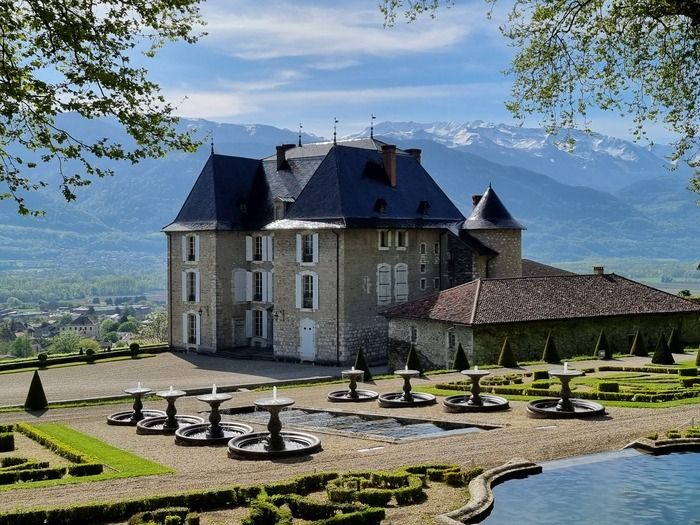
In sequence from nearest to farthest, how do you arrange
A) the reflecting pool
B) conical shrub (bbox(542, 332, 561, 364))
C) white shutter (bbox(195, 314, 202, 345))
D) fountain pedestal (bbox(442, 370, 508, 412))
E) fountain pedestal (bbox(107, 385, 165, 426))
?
the reflecting pool, fountain pedestal (bbox(442, 370, 508, 412)), fountain pedestal (bbox(107, 385, 165, 426)), conical shrub (bbox(542, 332, 561, 364)), white shutter (bbox(195, 314, 202, 345))

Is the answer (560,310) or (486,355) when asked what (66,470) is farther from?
(560,310)

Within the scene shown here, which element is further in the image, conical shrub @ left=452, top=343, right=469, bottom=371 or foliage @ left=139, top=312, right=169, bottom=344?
foliage @ left=139, top=312, right=169, bottom=344

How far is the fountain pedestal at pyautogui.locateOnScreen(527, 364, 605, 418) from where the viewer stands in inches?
882

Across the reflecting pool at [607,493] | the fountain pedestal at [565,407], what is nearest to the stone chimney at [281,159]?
the fountain pedestal at [565,407]

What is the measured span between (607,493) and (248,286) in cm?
3726

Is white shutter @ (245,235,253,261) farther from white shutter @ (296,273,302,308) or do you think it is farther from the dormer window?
the dormer window

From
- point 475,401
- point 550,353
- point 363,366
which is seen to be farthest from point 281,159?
point 475,401

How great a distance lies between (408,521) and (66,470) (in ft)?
28.1

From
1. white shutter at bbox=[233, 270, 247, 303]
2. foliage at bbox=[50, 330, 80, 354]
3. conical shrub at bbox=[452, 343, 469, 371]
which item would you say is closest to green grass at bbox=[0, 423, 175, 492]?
conical shrub at bbox=[452, 343, 469, 371]

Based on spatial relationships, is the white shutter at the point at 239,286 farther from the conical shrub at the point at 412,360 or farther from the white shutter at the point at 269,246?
the conical shrub at the point at 412,360

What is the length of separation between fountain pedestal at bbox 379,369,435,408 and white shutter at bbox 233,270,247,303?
23.8 m

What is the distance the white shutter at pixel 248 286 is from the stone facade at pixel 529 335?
1299 centimetres

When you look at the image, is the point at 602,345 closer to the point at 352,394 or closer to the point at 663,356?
the point at 663,356

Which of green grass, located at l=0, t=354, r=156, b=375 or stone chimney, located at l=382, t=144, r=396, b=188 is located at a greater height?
stone chimney, located at l=382, t=144, r=396, b=188
